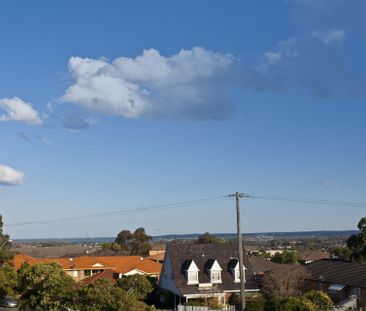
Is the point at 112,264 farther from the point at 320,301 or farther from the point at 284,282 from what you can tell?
the point at 320,301

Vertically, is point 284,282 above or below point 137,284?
above

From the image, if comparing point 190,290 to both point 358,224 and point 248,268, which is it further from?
point 358,224

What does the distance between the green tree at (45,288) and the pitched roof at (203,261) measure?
15.1m

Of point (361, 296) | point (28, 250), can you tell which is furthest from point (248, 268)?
point (28, 250)

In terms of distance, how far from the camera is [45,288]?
37.5 meters

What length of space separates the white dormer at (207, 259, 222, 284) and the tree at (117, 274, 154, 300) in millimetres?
5752

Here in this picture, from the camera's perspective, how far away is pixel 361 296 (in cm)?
4569

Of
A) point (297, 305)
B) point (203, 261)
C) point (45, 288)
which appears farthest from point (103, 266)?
point (297, 305)

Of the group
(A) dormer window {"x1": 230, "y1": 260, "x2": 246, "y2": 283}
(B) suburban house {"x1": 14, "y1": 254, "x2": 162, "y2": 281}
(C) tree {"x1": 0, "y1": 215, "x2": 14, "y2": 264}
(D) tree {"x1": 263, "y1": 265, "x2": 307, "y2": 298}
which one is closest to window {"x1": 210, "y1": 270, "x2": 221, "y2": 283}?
(A) dormer window {"x1": 230, "y1": 260, "x2": 246, "y2": 283}

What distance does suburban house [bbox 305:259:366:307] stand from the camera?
4625cm

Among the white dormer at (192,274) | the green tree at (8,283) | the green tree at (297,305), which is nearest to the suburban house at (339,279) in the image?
the white dormer at (192,274)

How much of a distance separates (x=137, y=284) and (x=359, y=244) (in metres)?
27.6

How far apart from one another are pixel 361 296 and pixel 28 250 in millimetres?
96782

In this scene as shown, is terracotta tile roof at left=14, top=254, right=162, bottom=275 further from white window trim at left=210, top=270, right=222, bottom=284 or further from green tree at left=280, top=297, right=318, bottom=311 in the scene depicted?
green tree at left=280, top=297, right=318, bottom=311
